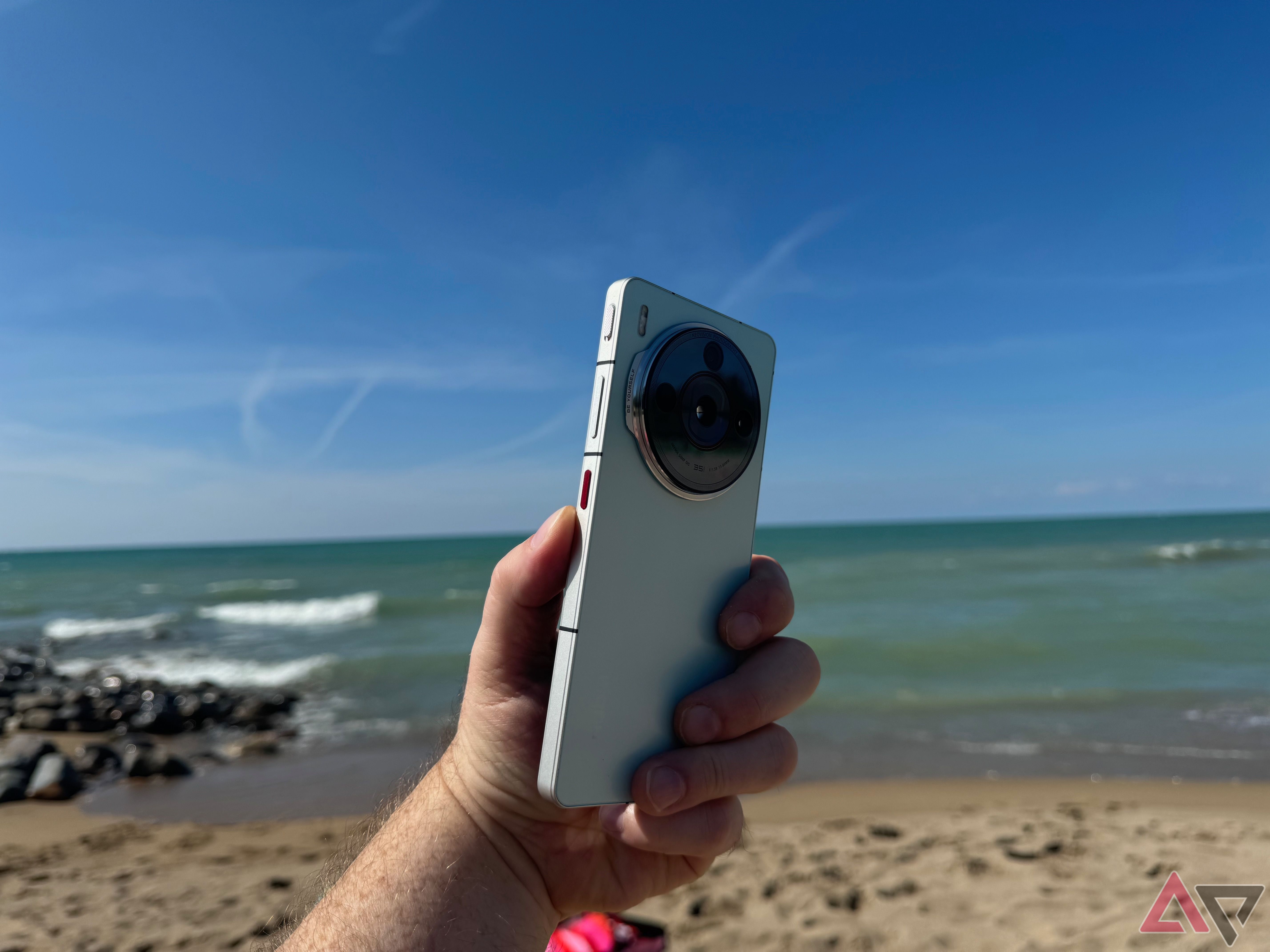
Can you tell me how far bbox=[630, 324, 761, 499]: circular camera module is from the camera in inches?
49.5

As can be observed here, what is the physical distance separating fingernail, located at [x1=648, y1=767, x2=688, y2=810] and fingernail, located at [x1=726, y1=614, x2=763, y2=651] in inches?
10.7

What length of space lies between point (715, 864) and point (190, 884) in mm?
3392

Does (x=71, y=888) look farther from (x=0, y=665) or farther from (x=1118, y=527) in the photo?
(x=1118, y=527)

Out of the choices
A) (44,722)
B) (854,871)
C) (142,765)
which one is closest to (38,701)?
(44,722)

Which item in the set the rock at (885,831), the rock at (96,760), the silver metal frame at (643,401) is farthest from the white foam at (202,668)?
the silver metal frame at (643,401)

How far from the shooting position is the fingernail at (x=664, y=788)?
48.2 inches

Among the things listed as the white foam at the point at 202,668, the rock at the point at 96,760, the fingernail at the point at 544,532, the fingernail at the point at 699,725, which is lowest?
the white foam at the point at 202,668

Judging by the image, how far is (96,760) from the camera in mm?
7578

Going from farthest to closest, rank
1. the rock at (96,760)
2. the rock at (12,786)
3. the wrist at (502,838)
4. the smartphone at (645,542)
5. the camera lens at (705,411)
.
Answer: the rock at (96,760) → the rock at (12,786) → the wrist at (502,838) → the camera lens at (705,411) → the smartphone at (645,542)

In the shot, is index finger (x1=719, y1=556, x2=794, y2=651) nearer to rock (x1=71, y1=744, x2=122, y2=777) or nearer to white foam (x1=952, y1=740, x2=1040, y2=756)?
white foam (x1=952, y1=740, x2=1040, y2=756)

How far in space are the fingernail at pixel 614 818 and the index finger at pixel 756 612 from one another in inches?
14.3

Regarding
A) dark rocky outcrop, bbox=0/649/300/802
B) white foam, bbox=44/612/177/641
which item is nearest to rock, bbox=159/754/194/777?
dark rocky outcrop, bbox=0/649/300/802

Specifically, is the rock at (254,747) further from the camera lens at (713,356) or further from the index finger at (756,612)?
the camera lens at (713,356)

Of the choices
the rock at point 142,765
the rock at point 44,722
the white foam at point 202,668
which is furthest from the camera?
the white foam at point 202,668
